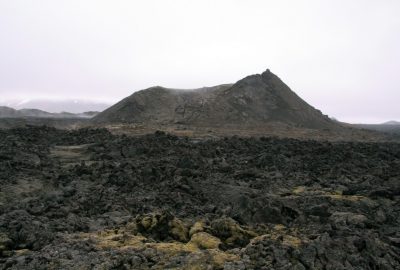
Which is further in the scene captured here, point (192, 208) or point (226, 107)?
point (226, 107)

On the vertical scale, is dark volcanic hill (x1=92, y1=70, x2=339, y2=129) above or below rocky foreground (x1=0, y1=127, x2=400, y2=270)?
above

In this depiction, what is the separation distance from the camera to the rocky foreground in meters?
7.06

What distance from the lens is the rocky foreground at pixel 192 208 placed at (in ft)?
23.2

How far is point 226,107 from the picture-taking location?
40375mm

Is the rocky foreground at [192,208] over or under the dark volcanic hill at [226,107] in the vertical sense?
under

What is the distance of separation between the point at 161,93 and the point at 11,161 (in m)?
29.9

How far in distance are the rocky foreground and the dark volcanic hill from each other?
60.0 ft

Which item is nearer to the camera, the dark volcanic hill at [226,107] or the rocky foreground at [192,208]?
the rocky foreground at [192,208]

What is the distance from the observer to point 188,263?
665 cm

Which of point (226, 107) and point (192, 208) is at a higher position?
point (226, 107)

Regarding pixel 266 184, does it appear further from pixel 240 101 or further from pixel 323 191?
pixel 240 101

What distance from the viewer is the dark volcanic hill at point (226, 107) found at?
3862cm

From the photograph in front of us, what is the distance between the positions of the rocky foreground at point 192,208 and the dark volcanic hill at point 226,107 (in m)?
18.3

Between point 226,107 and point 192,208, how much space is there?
1188 inches
